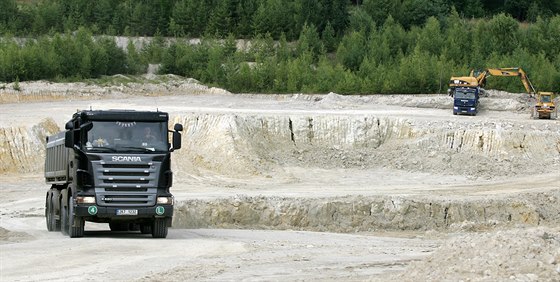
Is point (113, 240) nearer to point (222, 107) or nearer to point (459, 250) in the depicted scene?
point (459, 250)

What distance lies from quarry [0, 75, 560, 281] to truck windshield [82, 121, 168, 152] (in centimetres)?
235

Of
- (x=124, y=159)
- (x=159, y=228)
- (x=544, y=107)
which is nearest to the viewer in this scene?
(x=124, y=159)

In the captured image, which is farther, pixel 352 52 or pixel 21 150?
pixel 352 52

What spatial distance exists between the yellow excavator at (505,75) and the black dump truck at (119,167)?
39488 millimetres

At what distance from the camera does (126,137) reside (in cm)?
2555

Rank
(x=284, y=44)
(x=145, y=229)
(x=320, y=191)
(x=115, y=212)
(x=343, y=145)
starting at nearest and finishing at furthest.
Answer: (x=115, y=212), (x=145, y=229), (x=320, y=191), (x=343, y=145), (x=284, y=44)

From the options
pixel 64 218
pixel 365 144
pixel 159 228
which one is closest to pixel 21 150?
pixel 365 144

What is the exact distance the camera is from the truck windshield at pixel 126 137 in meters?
25.4

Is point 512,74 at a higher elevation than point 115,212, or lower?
lower

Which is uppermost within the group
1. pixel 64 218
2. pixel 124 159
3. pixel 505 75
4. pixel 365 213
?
pixel 124 159

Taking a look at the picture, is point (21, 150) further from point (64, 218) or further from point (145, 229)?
point (64, 218)

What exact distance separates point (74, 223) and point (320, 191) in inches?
756

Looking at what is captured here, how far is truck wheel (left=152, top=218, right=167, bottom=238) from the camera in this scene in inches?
1041

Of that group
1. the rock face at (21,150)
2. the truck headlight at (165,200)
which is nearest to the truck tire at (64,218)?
the truck headlight at (165,200)
